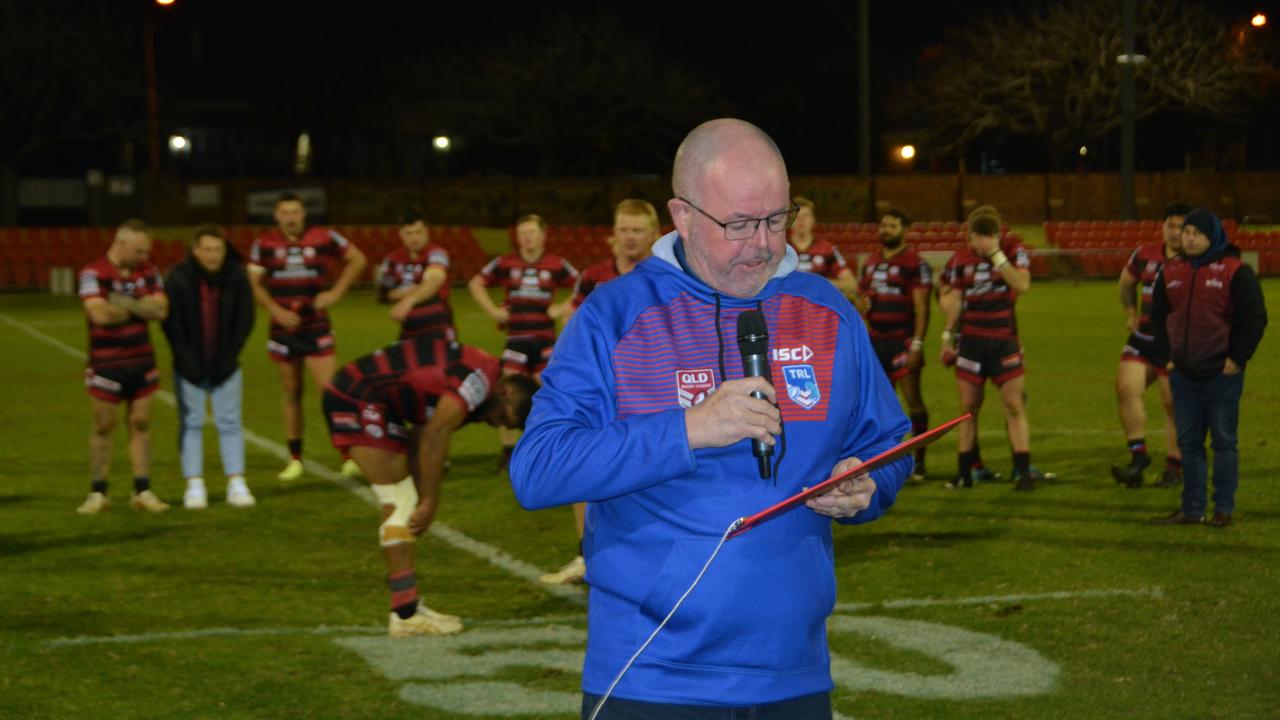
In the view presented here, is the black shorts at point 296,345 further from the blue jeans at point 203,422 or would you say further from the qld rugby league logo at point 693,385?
the qld rugby league logo at point 693,385

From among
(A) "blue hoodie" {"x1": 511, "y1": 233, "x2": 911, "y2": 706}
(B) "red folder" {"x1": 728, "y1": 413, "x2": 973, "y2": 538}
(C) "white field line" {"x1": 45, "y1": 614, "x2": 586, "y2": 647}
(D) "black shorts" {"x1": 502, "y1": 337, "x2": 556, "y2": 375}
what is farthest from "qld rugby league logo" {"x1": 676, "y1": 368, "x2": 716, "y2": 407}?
(D) "black shorts" {"x1": 502, "y1": 337, "x2": 556, "y2": 375}

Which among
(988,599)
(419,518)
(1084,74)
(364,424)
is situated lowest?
(988,599)

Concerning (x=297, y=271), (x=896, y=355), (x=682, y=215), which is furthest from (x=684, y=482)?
(x=297, y=271)

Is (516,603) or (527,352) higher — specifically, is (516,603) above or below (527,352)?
below

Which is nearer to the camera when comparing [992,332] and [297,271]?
[992,332]

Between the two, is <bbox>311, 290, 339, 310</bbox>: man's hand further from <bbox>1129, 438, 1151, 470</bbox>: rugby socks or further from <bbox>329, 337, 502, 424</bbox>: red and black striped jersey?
<bbox>1129, 438, 1151, 470</bbox>: rugby socks

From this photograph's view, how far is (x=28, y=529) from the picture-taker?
10406 mm

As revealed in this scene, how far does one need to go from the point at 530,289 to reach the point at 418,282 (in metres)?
1.05

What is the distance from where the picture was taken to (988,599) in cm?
809

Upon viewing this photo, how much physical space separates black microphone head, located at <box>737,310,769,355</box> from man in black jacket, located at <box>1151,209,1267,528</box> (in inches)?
293

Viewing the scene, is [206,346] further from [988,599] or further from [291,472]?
[988,599]

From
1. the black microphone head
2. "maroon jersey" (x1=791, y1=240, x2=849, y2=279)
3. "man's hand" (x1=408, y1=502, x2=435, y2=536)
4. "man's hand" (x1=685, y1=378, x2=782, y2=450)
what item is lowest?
"man's hand" (x1=408, y1=502, x2=435, y2=536)

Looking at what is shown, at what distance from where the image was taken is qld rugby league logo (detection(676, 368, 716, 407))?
2967mm

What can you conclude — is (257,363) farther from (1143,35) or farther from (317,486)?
(1143,35)
